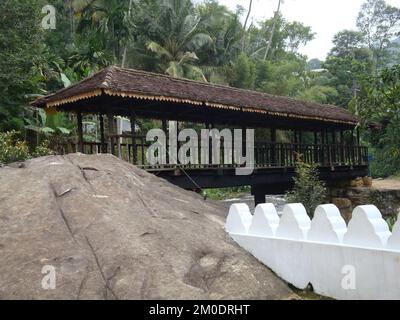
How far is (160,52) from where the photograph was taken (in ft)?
92.4

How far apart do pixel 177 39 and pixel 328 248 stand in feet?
85.8

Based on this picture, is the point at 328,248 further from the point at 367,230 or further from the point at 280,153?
the point at 280,153

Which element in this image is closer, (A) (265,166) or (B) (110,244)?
(B) (110,244)

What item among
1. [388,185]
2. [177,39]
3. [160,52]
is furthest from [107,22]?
[388,185]

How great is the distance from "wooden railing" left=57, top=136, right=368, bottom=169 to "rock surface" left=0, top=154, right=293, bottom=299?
5.37 meters

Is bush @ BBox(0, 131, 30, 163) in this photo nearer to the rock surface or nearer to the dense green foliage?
the dense green foliage

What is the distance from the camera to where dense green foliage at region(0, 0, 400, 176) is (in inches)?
643

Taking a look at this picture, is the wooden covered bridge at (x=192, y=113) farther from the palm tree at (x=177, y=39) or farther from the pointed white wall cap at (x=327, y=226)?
the palm tree at (x=177, y=39)

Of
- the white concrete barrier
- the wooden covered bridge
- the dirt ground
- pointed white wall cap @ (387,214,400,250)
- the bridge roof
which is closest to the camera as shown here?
pointed white wall cap @ (387,214,400,250)

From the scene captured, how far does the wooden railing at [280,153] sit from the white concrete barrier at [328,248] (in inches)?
255

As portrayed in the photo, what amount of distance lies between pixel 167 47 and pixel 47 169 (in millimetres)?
24038

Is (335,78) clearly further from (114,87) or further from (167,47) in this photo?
(114,87)

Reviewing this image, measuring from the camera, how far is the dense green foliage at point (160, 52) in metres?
16.3

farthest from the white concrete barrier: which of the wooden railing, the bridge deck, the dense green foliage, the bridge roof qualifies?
the wooden railing
